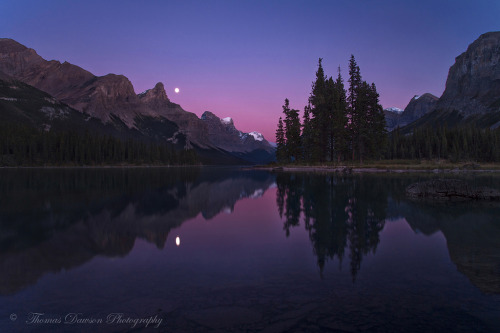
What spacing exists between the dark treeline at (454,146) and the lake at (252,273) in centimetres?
11978

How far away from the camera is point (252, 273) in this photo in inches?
376

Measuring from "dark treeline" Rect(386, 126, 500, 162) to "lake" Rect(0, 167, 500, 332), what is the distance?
120 m

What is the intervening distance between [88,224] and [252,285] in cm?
1249

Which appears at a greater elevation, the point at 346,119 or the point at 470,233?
the point at 346,119

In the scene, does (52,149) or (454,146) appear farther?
(52,149)

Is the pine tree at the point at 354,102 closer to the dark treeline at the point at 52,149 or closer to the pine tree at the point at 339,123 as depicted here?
the pine tree at the point at 339,123

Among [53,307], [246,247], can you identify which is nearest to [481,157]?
[246,247]

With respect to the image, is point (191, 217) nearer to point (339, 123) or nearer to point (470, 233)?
point (470, 233)

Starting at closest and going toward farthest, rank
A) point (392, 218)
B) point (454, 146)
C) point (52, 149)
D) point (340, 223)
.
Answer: point (340, 223)
point (392, 218)
point (454, 146)
point (52, 149)

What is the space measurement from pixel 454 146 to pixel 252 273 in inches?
5481

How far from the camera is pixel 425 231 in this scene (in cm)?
1520

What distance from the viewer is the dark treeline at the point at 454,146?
118500 mm

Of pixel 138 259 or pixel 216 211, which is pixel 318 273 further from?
pixel 216 211

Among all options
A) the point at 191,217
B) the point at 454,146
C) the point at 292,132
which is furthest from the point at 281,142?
the point at 191,217
